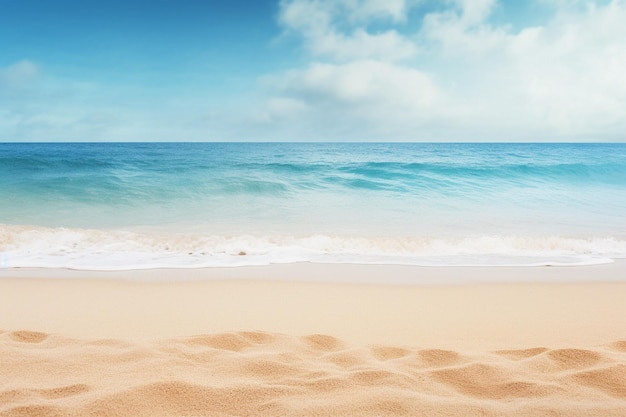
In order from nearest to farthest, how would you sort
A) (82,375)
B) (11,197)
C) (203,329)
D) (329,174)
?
(82,375) → (203,329) → (11,197) → (329,174)

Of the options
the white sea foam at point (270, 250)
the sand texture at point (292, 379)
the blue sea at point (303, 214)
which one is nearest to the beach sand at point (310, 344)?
the sand texture at point (292, 379)

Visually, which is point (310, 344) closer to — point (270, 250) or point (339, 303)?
point (339, 303)

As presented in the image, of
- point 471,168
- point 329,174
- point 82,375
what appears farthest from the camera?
point 471,168

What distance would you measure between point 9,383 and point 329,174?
20.5 meters

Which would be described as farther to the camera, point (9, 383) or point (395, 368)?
point (395, 368)

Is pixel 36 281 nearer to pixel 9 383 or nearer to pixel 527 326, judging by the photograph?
pixel 9 383

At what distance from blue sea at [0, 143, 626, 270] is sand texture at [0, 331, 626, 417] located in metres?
3.28

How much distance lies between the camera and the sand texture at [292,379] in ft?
6.49

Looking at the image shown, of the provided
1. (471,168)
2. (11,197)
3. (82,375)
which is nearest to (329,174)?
(471,168)

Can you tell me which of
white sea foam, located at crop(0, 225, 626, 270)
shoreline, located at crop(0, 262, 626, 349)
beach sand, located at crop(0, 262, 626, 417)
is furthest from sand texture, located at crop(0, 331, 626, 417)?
white sea foam, located at crop(0, 225, 626, 270)

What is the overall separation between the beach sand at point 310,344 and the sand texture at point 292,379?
1cm

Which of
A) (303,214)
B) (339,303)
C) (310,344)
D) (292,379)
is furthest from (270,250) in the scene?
(303,214)

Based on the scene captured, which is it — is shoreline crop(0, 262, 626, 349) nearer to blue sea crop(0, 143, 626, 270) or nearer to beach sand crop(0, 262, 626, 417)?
beach sand crop(0, 262, 626, 417)

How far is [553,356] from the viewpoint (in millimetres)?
2652
